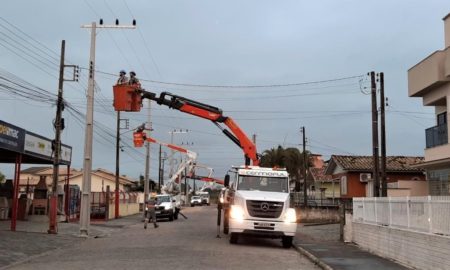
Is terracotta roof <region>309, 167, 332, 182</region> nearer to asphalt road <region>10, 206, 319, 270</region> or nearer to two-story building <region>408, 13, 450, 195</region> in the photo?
two-story building <region>408, 13, 450, 195</region>

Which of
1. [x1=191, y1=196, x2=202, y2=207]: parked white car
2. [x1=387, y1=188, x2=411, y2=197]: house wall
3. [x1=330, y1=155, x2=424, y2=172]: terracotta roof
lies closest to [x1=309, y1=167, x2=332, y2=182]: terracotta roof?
[x1=330, y1=155, x2=424, y2=172]: terracotta roof

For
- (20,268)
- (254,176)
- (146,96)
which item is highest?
(146,96)

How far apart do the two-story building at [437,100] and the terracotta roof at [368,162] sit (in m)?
17.9

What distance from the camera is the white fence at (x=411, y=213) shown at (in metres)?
12.9

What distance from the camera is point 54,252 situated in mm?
19188

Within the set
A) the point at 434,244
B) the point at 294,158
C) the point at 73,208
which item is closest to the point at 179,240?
the point at 434,244

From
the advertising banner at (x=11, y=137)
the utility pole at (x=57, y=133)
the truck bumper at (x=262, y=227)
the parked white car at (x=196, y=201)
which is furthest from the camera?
the parked white car at (x=196, y=201)

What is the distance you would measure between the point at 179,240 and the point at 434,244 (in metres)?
12.2

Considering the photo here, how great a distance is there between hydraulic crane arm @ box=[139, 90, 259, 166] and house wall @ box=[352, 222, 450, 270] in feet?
24.0

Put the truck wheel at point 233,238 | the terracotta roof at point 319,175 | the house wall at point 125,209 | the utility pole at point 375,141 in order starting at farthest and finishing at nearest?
the terracotta roof at point 319,175 < the house wall at point 125,209 < the utility pole at point 375,141 < the truck wheel at point 233,238

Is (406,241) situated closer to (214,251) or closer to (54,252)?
(214,251)

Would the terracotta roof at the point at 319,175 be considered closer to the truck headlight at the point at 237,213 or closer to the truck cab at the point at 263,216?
the truck cab at the point at 263,216

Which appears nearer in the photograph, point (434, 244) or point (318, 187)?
point (434, 244)

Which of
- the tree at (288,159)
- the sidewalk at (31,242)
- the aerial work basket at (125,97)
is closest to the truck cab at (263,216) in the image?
the aerial work basket at (125,97)
